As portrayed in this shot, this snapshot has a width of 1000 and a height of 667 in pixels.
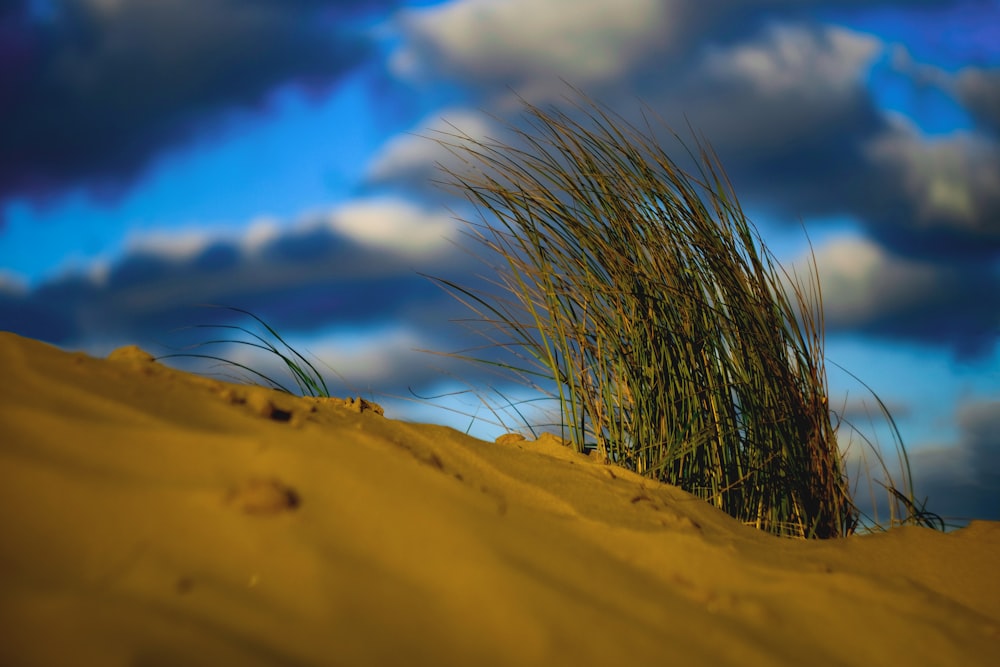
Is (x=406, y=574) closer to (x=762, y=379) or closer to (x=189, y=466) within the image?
(x=189, y=466)

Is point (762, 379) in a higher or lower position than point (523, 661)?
higher

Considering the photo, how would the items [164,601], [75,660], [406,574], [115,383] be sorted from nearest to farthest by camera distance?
[75,660] < [164,601] < [406,574] < [115,383]

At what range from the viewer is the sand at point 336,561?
110 centimetres

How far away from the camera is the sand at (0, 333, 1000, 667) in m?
1.10

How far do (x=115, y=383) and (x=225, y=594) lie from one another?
0.73 m

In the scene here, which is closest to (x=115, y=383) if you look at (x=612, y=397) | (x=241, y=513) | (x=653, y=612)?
(x=241, y=513)

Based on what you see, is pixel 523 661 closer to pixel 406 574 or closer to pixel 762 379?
pixel 406 574

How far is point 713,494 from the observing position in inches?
105

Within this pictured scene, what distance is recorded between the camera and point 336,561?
4.10 ft

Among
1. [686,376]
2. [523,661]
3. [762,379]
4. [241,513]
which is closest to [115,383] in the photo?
[241,513]

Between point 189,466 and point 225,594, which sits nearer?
point 225,594

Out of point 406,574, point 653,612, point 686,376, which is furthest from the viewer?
point 686,376

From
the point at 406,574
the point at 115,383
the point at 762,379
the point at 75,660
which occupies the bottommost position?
the point at 75,660

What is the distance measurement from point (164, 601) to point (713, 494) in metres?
1.94
